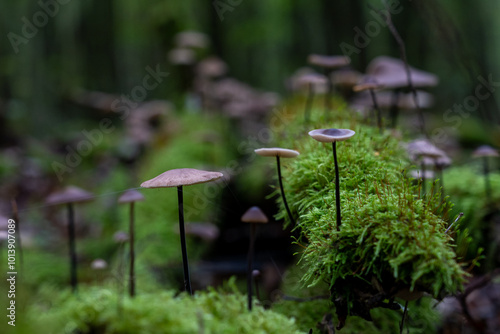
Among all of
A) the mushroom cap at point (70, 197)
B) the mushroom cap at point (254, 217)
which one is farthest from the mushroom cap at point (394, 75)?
the mushroom cap at point (70, 197)

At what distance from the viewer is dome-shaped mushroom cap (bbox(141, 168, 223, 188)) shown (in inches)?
58.6

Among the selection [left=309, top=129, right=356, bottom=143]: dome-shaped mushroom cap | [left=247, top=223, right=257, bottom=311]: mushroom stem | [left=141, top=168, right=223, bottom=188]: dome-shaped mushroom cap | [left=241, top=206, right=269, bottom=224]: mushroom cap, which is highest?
[left=309, top=129, right=356, bottom=143]: dome-shaped mushroom cap

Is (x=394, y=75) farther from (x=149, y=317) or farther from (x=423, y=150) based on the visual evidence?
(x=149, y=317)

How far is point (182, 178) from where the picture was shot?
1516 millimetres

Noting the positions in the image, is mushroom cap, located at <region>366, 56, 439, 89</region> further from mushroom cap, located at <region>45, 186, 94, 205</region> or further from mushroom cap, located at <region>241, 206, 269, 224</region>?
mushroom cap, located at <region>45, 186, 94, 205</region>

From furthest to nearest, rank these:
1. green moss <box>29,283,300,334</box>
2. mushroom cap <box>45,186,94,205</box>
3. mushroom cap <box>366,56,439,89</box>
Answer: mushroom cap <box>366,56,439,89</box> → mushroom cap <box>45,186,94,205</box> → green moss <box>29,283,300,334</box>

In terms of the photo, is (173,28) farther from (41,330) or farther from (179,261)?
(41,330)

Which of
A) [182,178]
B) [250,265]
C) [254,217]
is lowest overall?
[250,265]

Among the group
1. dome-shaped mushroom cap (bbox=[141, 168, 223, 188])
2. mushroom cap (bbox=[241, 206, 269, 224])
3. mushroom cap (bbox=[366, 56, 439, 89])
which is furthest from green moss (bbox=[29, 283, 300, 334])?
mushroom cap (bbox=[366, 56, 439, 89])

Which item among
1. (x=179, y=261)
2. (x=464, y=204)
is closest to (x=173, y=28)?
(x=179, y=261)

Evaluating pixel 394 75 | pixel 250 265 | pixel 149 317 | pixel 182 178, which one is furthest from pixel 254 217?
pixel 394 75

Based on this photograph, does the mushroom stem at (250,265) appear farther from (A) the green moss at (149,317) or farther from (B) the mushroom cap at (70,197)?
(B) the mushroom cap at (70,197)

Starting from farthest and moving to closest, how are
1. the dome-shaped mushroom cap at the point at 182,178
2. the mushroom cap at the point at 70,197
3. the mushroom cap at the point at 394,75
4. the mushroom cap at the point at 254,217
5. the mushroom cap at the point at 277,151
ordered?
1. the mushroom cap at the point at 394,75
2. the mushroom cap at the point at 70,197
3. the mushroom cap at the point at 254,217
4. the mushroom cap at the point at 277,151
5. the dome-shaped mushroom cap at the point at 182,178

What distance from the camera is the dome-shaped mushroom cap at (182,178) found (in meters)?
1.49
